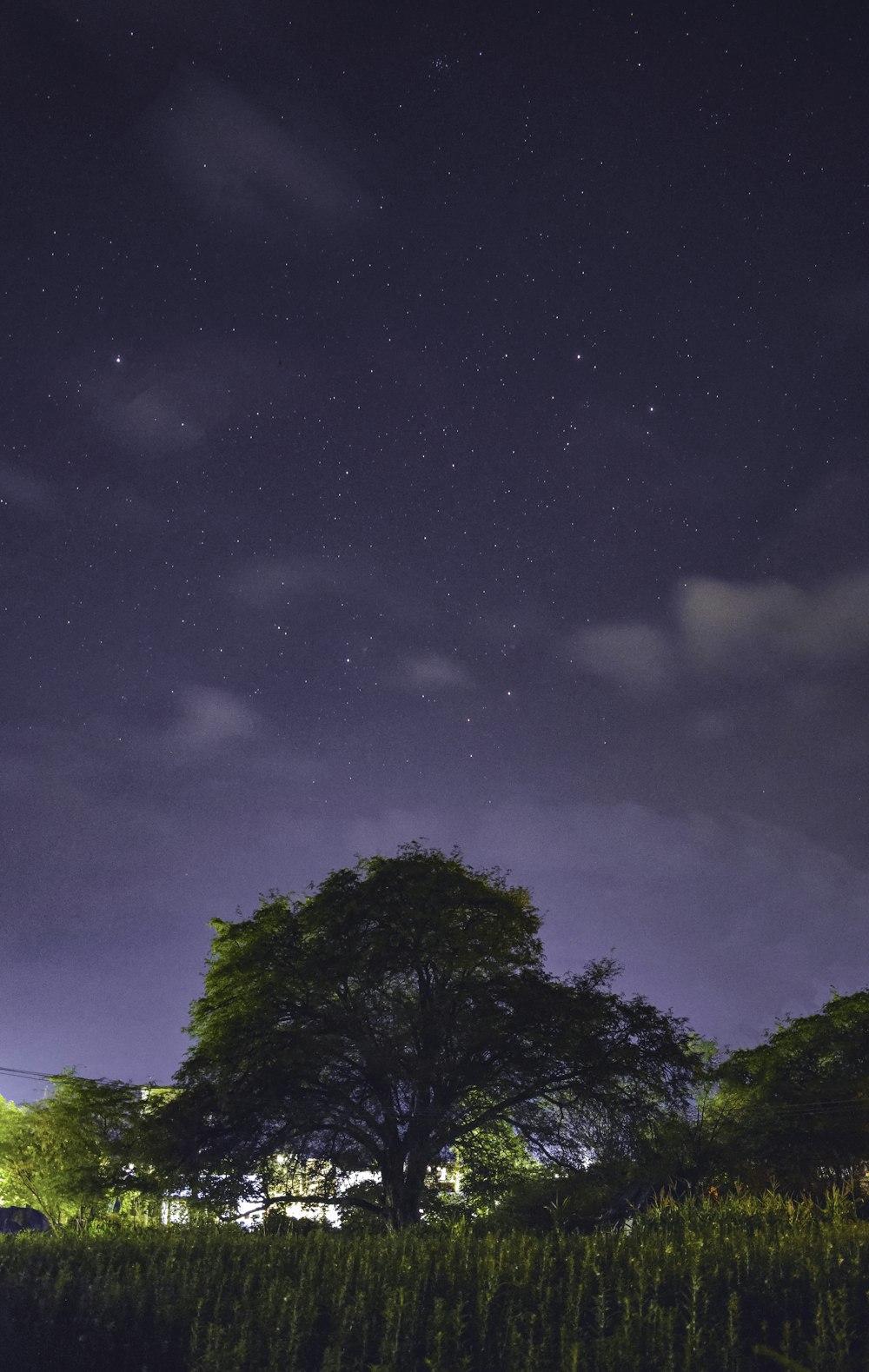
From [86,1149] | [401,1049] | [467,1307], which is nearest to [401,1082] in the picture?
[401,1049]

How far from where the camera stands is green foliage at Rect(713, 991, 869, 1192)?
3391 cm

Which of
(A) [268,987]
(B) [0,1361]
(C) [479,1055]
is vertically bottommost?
(B) [0,1361]

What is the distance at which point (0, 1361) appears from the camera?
28.8 feet

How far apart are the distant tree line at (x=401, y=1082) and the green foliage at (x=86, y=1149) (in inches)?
3.6

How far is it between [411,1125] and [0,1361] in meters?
18.8

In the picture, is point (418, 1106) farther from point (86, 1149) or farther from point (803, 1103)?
point (803, 1103)

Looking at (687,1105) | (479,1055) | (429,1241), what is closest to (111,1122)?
(479,1055)

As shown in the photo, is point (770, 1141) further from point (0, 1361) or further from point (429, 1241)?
point (0, 1361)

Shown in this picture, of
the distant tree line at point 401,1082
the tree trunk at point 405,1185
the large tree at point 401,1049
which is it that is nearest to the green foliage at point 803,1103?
the distant tree line at point 401,1082

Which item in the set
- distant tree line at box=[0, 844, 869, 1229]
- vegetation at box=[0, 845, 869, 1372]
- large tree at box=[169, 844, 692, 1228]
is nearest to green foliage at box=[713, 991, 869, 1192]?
vegetation at box=[0, 845, 869, 1372]

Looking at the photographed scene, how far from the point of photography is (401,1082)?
91.1 feet

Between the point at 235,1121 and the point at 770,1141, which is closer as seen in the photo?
the point at 235,1121

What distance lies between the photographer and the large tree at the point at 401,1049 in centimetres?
2653

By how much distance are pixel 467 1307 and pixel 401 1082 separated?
66.9ft
